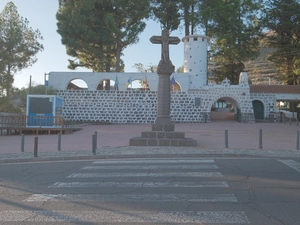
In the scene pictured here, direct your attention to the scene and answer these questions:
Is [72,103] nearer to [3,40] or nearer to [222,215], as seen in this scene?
[3,40]

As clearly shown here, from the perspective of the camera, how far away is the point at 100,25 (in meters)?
36.4

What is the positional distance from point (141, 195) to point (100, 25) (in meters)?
32.6

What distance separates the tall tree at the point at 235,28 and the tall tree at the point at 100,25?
8652 mm

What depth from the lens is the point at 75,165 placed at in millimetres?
10086

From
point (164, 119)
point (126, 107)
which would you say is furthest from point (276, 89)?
point (164, 119)

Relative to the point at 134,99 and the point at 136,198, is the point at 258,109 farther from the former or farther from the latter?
the point at 136,198

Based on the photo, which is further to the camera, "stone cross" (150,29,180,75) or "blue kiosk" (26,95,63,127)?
"blue kiosk" (26,95,63,127)

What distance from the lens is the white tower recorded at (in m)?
36.7

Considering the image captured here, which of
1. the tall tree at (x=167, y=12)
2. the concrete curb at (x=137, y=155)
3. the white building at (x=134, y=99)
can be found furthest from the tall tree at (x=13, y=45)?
the concrete curb at (x=137, y=155)

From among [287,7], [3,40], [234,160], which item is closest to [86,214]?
[234,160]

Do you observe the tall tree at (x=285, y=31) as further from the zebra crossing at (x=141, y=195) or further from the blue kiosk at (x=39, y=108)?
the zebra crossing at (x=141, y=195)

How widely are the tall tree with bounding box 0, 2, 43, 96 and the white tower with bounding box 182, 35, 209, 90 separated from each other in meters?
16.1

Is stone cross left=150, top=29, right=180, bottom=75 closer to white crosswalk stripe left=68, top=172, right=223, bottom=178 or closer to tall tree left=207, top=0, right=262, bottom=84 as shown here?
white crosswalk stripe left=68, top=172, right=223, bottom=178

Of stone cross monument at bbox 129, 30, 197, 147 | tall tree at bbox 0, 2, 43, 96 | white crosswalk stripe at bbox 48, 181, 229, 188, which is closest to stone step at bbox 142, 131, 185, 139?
stone cross monument at bbox 129, 30, 197, 147
